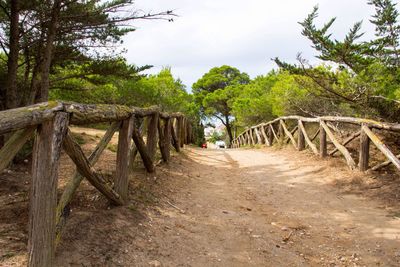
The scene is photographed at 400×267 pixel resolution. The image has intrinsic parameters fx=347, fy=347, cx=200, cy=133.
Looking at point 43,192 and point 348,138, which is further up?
point 348,138

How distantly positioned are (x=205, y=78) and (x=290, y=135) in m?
31.3

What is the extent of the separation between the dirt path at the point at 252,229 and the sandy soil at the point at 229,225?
0.4 inches

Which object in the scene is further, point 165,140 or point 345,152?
point 165,140

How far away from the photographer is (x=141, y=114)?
4934 millimetres

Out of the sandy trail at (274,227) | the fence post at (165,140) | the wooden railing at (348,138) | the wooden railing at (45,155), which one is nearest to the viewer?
the wooden railing at (45,155)

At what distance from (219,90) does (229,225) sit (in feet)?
108

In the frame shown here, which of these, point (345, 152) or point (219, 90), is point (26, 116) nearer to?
point (345, 152)

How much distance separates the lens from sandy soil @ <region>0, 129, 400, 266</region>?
10.1ft

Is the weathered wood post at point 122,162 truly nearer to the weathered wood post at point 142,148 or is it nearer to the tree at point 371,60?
the weathered wood post at point 142,148

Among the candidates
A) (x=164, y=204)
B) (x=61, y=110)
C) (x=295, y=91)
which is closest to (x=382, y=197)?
(x=164, y=204)

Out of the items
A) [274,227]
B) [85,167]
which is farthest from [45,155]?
[274,227]

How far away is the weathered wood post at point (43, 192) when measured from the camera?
235 cm

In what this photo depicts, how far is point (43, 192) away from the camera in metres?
2.38

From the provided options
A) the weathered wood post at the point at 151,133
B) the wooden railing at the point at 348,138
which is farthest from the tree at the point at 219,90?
the weathered wood post at the point at 151,133
